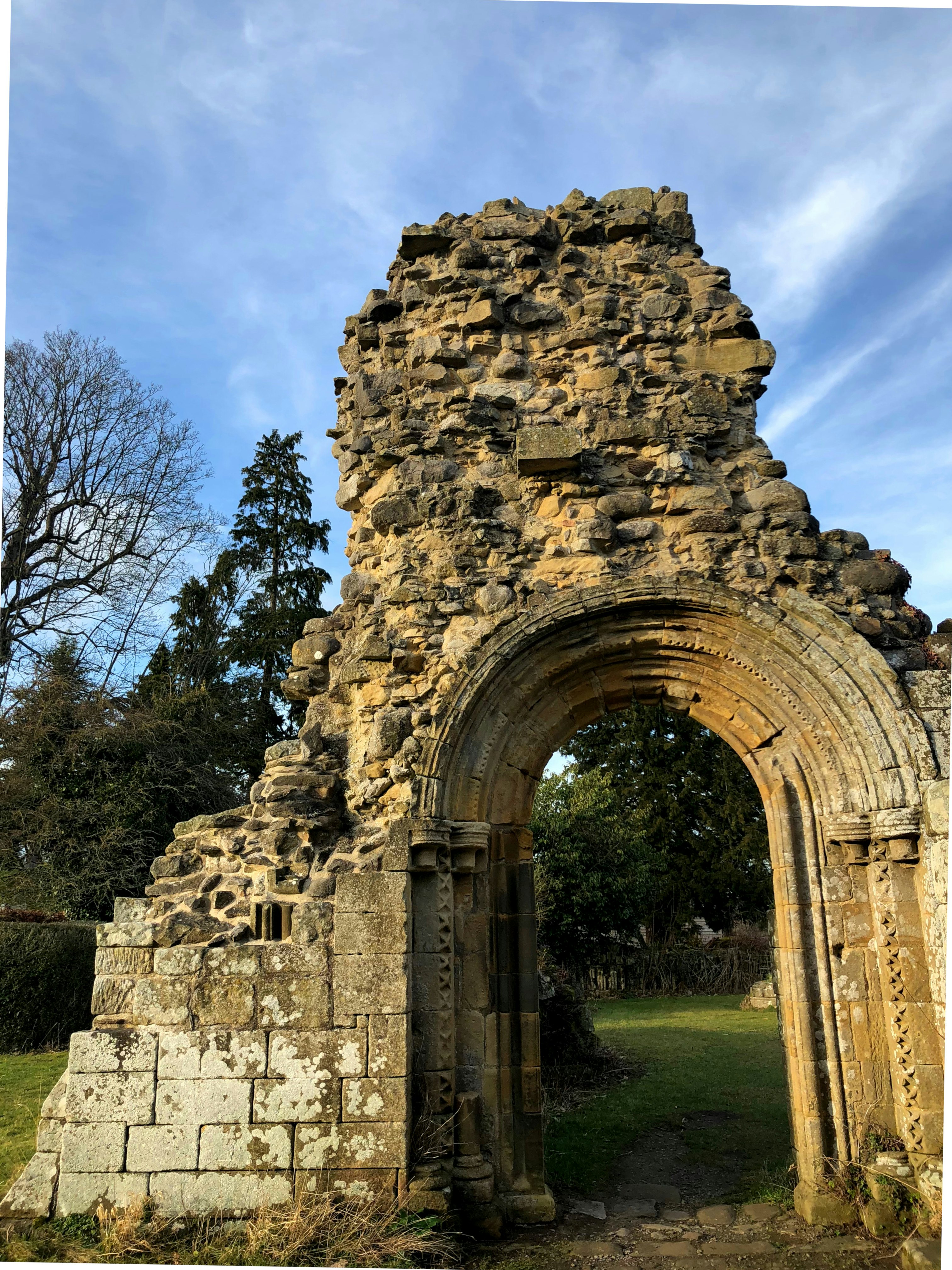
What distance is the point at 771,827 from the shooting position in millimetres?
5684

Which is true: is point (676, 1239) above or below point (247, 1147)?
below

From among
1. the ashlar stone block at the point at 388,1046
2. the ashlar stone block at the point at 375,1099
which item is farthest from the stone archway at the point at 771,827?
the ashlar stone block at the point at 375,1099

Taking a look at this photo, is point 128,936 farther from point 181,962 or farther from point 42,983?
point 42,983

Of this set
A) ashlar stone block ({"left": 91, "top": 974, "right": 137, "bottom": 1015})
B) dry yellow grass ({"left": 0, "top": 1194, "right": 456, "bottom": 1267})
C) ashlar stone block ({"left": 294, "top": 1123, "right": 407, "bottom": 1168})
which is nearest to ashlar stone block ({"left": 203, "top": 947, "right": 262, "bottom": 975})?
ashlar stone block ({"left": 91, "top": 974, "right": 137, "bottom": 1015})

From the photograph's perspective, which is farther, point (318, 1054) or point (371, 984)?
point (371, 984)

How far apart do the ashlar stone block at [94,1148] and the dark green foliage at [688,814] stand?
15274mm

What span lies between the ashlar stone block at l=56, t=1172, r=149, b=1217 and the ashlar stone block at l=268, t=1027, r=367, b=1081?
2.79 feet

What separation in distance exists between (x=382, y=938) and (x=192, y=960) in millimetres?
1058

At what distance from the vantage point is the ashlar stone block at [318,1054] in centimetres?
461

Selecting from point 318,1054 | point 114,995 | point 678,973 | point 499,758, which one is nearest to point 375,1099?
point 318,1054

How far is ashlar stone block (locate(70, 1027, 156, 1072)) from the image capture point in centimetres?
462

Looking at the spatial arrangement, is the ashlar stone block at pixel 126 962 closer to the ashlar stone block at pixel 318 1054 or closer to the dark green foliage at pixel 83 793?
the ashlar stone block at pixel 318 1054

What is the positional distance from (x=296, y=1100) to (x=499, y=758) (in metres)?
2.27

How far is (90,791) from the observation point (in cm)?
1234
